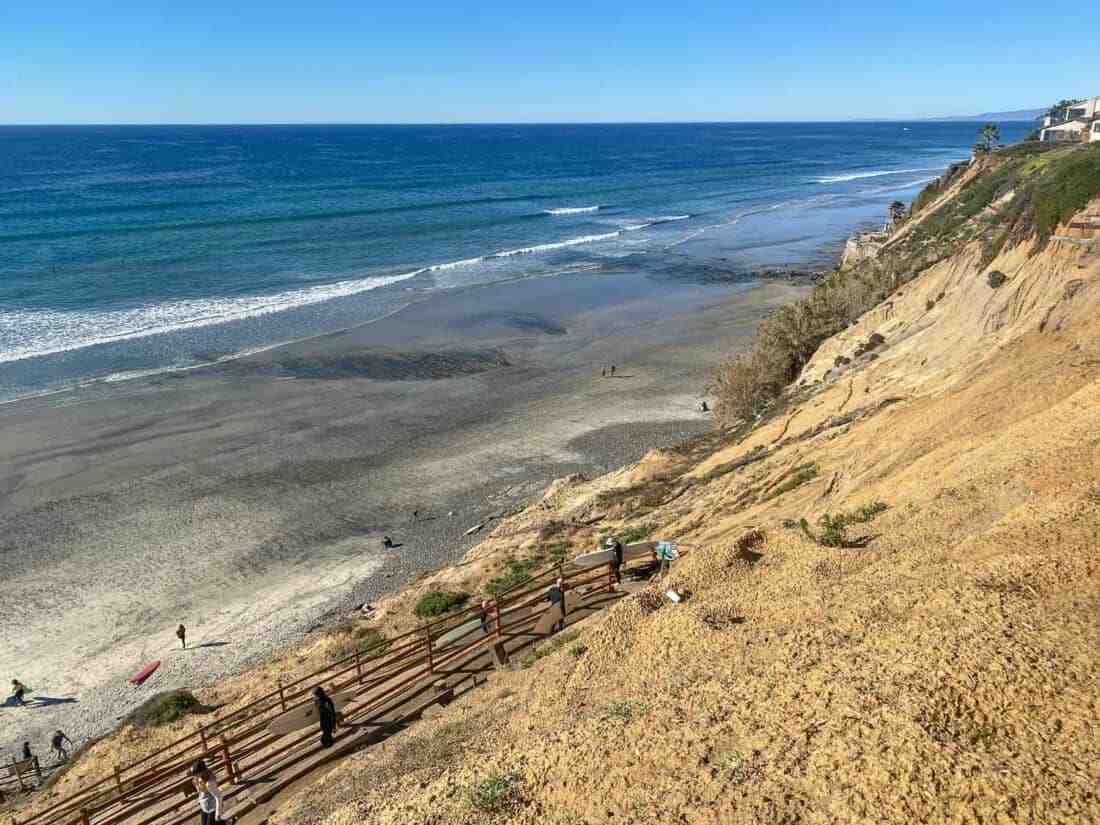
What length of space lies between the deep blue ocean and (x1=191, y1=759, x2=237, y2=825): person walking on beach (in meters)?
35.5

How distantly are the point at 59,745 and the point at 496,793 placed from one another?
13712 mm

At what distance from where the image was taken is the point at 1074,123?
77938 mm

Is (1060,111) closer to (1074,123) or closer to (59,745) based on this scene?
(1074,123)

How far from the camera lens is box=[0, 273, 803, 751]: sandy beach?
22766 millimetres

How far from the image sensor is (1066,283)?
854 inches

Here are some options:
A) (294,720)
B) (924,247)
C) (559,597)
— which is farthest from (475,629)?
(924,247)

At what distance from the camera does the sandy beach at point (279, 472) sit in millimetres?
22766

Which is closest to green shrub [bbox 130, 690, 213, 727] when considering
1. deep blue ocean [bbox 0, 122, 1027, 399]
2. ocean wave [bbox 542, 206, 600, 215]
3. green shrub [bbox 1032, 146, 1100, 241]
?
green shrub [bbox 1032, 146, 1100, 241]

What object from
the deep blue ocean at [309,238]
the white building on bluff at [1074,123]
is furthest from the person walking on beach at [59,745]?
the white building on bluff at [1074,123]

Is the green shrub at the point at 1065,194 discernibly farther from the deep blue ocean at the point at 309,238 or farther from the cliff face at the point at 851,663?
the deep blue ocean at the point at 309,238

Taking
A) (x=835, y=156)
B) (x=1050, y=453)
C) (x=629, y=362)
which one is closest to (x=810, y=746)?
(x=1050, y=453)

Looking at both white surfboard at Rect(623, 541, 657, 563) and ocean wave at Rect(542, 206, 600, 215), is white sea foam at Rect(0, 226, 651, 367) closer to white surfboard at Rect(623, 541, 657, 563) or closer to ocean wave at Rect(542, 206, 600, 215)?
white surfboard at Rect(623, 541, 657, 563)

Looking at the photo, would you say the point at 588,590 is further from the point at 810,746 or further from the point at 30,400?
the point at 30,400

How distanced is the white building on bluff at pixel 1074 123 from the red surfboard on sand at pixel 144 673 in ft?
219
